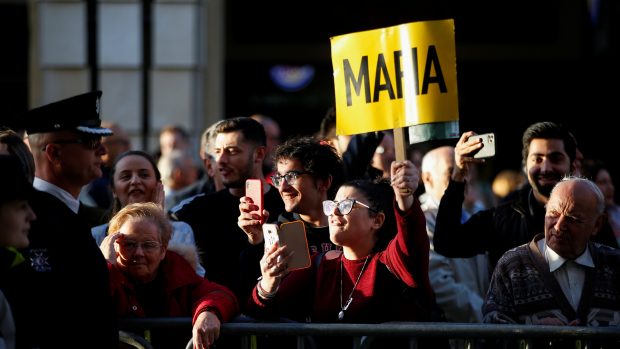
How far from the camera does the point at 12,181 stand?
4660 millimetres

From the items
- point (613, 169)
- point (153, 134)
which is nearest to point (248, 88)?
point (153, 134)

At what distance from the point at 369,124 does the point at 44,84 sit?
783cm

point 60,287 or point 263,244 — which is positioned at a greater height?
point 263,244

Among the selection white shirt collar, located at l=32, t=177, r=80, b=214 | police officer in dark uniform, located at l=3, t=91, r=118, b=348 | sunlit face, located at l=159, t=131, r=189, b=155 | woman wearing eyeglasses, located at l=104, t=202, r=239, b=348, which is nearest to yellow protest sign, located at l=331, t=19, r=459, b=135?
woman wearing eyeglasses, located at l=104, t=202, r=239, b=348

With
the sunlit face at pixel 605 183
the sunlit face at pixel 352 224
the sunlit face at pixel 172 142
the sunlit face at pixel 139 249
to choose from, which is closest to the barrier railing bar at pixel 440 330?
the sunlit face at pixel 352 224

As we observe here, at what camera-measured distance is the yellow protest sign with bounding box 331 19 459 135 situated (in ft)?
20.5

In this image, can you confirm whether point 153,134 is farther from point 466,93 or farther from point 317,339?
point 317,339

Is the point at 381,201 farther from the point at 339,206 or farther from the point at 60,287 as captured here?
the point at 60,287

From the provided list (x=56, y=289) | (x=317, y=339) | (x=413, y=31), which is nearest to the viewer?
(x=56, y=289)

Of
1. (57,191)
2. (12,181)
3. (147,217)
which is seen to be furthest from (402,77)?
(12,181)

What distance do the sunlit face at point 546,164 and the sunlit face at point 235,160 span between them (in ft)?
5.20

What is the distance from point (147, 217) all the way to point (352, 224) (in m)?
0.96

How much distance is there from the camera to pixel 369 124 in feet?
20.9

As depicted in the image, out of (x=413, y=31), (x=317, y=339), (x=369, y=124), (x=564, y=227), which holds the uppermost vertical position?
(x=413, y=31)
